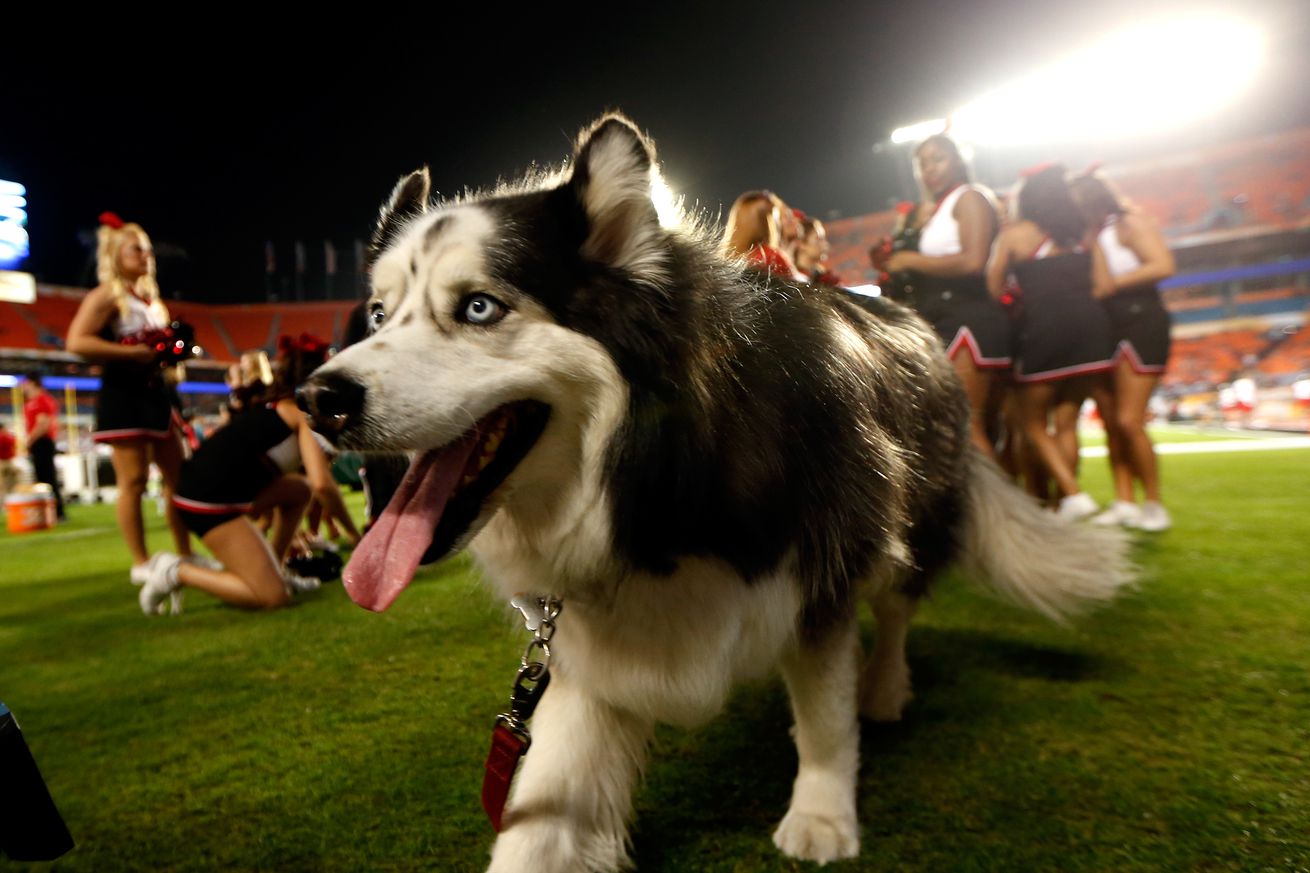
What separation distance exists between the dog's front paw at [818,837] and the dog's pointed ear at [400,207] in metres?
1.54

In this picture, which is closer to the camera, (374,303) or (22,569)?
(374,303)

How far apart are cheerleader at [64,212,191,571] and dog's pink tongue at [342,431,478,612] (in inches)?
137

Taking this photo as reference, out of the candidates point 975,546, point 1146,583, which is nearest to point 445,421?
point 975,546

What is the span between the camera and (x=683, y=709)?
1359 millimetres

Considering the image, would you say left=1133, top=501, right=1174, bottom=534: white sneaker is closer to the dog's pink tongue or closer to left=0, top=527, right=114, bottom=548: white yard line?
the dog's pink tongue

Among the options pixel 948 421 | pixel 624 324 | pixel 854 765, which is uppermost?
pixel 624 324

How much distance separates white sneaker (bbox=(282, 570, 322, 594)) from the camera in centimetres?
412

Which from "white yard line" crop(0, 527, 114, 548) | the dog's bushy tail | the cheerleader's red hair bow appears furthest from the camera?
"white yard line" crop(0, 527, 114, 548)

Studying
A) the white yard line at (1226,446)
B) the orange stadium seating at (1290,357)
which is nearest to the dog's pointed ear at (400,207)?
the white yard line at (1226,446)

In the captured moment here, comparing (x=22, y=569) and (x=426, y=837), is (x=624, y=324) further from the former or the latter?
(x=22, y=569)

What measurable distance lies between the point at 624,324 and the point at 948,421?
1.29m

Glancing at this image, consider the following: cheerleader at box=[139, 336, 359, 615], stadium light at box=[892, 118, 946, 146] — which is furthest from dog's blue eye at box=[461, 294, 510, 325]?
stadium light at box=[892, 118, 946, 146]

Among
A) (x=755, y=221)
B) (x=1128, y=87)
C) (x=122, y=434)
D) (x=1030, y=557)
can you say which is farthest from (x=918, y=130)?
(x=1128, y=87)

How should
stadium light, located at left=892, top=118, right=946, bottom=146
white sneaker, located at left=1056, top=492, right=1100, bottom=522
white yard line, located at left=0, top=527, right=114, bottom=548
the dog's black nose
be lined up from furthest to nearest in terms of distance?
1. stadium light, located at left=892, top=118, right=946, bottom=146
2. white yard line, located at left=0, top=527, right=114, bottom=548
3. white sneaker, located at left=1056, top=492, right=1100, bottom=522
4. the dog's black nose
